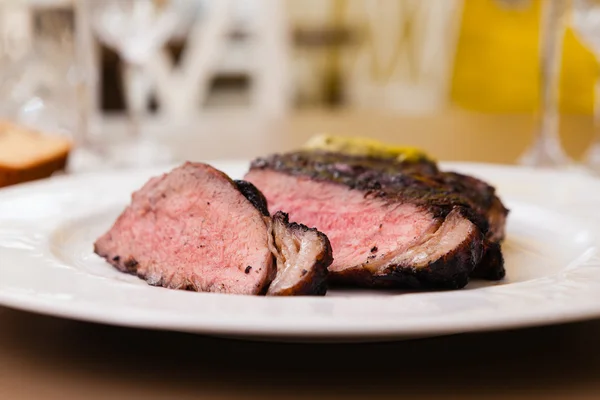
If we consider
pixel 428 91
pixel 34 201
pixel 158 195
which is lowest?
pixel 428 91

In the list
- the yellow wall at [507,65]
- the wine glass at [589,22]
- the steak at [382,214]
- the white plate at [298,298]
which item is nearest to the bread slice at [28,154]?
the white plate at [298,298]

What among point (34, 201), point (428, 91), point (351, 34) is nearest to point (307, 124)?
point (34, 201)

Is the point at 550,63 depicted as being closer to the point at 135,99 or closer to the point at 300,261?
the point at 135,99

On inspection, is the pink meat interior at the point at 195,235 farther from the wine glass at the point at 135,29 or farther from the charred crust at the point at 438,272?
the wine glass at the point at 135,29

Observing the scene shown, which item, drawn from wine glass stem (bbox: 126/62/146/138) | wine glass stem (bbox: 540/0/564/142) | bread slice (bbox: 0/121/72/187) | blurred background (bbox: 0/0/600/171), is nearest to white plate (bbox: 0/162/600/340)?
bread slice (bbox: 0/121/72/187)

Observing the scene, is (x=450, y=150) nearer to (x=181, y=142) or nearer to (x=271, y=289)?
(x=181, y=142)
